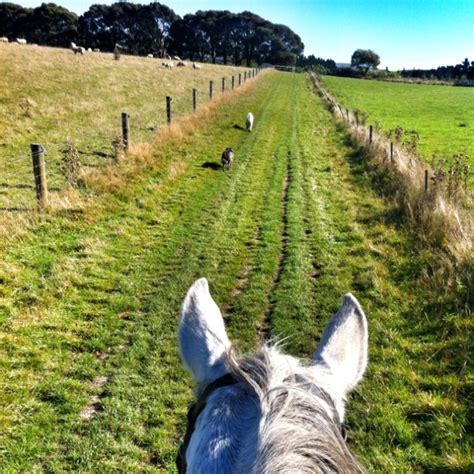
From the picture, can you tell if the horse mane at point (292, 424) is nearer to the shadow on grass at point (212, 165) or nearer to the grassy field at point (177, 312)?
the grassy field at point (177, 312)

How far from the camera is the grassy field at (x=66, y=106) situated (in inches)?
433

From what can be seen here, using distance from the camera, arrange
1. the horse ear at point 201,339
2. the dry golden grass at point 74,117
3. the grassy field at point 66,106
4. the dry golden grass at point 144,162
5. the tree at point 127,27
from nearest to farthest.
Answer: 1. the horse ear at point 201,339
2. the dry golden grass at point 74,117
3. the dry golden grass at point 144,162
4. the grassy field at point 66,106
5. the tree at point 127,27

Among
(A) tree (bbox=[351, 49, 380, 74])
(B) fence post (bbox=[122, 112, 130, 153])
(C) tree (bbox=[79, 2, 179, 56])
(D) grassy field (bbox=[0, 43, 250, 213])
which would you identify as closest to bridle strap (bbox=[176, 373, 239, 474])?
(D) grassy field (bbox=[0, 43, 250, 213])

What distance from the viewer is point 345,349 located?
6.55ft

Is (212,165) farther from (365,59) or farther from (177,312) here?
(365,59)

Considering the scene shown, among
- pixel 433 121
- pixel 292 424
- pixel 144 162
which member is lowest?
pixel 144 162

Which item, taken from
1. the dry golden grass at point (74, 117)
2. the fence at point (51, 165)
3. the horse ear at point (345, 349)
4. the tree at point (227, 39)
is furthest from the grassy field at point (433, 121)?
the tree at point (227, 39)

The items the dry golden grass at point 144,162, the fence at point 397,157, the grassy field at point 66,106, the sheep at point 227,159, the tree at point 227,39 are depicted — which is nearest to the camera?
the dry golden grass at point 144,162

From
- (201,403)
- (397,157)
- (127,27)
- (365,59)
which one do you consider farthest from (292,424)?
(365,59)

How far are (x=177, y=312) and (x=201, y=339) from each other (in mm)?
3694

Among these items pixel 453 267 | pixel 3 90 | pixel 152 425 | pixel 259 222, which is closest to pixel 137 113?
pixel 3 90

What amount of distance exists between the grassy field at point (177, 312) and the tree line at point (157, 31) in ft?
228

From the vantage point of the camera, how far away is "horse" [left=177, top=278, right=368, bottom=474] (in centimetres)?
125

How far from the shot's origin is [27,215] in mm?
7492
